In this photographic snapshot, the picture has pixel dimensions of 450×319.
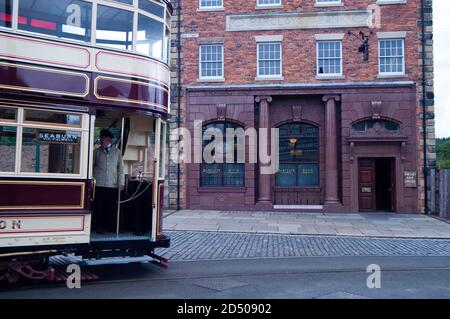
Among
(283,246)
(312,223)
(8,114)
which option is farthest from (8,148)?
(312,223)

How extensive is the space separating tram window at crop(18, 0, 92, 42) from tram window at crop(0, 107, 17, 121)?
1.32 meters

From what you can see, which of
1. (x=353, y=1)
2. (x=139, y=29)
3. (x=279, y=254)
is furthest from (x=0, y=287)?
(x=353, y=1)

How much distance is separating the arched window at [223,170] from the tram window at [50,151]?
12.9 m

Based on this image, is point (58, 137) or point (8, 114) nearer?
point (8, 114)

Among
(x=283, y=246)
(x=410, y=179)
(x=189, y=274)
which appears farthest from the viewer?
(x=410, y=179)

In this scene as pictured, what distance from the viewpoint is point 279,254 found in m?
10.5

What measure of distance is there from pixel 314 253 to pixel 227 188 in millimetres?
9637

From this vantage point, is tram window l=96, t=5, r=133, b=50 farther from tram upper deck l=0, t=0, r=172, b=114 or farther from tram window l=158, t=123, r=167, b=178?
tram window l=158, t=123, r=167, b=178

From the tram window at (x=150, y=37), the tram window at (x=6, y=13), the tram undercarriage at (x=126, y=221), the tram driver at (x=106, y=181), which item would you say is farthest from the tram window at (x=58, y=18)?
the tram driver at (x=106, y=181)

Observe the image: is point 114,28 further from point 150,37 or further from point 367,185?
point 367,185

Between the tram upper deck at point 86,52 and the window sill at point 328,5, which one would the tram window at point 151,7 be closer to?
the tram upper deck at point 86,52

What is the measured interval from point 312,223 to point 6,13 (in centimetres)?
1228

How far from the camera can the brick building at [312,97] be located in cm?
1922

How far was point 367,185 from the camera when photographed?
19.9m
